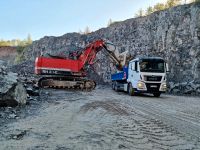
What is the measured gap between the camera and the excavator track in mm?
23719

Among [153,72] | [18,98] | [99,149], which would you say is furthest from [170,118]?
[153,72]

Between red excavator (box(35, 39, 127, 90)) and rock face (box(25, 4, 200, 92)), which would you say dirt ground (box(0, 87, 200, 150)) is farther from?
rock face (box(25, 4, 200, 92))

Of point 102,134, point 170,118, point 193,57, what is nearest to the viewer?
point 102,134

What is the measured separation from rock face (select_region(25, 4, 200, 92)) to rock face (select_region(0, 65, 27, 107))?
18846 mm

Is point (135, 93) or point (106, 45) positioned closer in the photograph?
point (135, 93)

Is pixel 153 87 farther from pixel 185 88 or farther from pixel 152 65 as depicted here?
pixel 185 88

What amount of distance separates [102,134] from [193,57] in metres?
24.2

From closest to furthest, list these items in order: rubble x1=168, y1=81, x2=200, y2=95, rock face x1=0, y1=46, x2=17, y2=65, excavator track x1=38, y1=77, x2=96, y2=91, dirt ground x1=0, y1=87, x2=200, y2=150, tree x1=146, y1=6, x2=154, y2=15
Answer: dirt ground x1=0, y1=87, x2=200, y2=150 < excavator track x1=38, y1=77, x2=96, y2=91 < rubble x1=168, y1=81, x2=200, y2=95 < tree x1=146, y1=6, x2=154, y2=15 < rock face x1=0, y1=46, x2=17, y2=65

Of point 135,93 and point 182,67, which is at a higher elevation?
point 182,67

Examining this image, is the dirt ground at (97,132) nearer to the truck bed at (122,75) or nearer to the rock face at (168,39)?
the truck bed at (122,75)

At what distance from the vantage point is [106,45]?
25.5m

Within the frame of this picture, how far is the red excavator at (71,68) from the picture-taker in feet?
79.0

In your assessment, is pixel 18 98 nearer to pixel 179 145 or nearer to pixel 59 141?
pixel 59 141

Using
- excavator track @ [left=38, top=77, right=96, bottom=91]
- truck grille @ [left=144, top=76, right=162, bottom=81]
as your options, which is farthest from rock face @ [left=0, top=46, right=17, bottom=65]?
truck grille @ [left=144, top=76, right=162, bottom=81]
